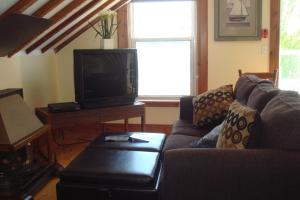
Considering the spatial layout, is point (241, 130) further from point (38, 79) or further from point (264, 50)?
point (38, 79)

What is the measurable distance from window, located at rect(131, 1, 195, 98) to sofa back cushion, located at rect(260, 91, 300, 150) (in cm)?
295

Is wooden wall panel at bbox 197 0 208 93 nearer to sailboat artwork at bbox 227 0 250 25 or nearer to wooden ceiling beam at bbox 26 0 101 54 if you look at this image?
sailboat artwork at bbox 227 0 250 25

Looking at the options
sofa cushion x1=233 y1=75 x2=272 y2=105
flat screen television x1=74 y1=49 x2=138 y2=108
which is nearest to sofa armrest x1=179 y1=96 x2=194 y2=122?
sofa cushion x1=233 y1=75 x2=272 y2=105

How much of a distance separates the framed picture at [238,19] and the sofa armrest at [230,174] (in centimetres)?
309

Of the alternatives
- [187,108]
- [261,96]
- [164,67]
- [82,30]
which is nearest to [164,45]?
[164,67]

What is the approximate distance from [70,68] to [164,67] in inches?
54.5

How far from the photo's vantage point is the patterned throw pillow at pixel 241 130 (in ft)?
6.00

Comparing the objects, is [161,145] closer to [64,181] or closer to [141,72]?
[64,181]

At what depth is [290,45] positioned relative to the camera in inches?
181

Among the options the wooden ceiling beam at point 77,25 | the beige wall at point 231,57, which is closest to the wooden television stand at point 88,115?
the wooden ceiling beam at point 77,25

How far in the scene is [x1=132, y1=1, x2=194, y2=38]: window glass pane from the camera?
4.79 metres

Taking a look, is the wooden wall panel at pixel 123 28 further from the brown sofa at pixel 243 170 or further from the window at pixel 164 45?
the brown sofa at pixel 243 170

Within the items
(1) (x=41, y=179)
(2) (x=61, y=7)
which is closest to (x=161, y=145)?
(1) (x=41, y=179)

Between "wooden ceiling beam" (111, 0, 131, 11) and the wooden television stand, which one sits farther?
"wooden ceiling beam" (111, 0, 131, 11)
